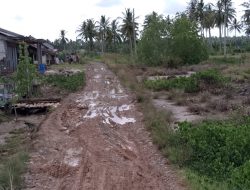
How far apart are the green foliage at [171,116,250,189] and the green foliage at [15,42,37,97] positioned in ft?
34.2

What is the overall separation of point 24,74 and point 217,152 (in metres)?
12.3

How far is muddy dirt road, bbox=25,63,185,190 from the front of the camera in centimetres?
843

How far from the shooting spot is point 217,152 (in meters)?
9.30

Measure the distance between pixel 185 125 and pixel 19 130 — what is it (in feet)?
19.6

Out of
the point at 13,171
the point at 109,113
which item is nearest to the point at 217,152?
the point at 13,171

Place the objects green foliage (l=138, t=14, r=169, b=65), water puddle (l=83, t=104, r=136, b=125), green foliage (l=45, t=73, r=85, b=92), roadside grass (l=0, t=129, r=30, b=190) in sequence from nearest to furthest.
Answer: roadside grass (l=0, t=129, r=30, b=190)
water puddle (l=83, t=104, r=136, b=125)
green foliage (l=45, t=73, r=85, b=92)
green foliage (l=138, t=14, r=169, b=65)

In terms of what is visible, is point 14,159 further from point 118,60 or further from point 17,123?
point 118,60

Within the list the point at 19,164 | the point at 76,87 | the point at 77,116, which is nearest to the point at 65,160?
the point at 19,164

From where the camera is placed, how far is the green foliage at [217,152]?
8.21 metres

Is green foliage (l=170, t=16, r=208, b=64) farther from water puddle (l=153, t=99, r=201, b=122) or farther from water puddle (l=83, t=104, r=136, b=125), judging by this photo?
water puddle (l=83, t=104, r=136, b=125)

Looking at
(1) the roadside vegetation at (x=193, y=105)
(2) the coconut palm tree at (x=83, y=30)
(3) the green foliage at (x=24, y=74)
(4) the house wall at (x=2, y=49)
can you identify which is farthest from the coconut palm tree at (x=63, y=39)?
(3) the green foliage at (x=24, y=74)

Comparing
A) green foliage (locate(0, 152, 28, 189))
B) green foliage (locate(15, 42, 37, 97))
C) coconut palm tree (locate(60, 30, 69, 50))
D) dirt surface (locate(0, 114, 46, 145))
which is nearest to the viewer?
green foliage (locate(0, 152, 28, 189))

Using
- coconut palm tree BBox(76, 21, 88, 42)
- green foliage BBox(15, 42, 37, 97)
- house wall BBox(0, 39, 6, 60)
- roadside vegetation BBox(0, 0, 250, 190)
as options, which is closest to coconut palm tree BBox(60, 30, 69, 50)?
coconut palm tree BBox(76, 21, 88, 42)

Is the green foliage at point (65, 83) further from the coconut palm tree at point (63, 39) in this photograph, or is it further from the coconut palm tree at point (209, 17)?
the coconut palm tree at point (63, 39)
